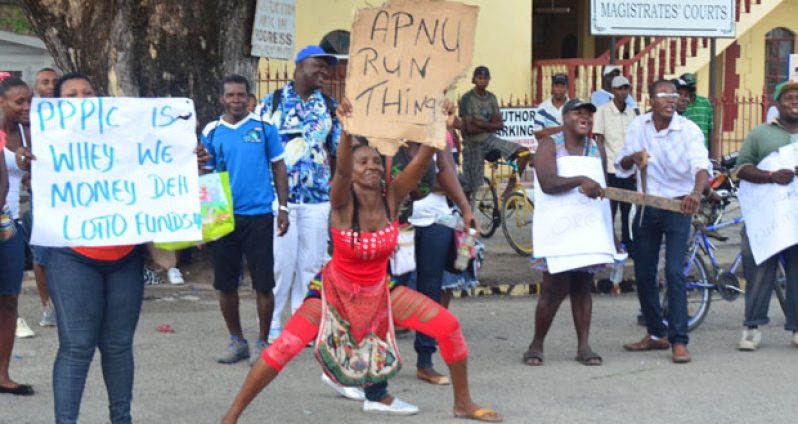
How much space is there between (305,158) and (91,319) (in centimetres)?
285

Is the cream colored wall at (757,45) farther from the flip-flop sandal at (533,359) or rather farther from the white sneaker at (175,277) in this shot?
the flip-flop sandal at (533,359)

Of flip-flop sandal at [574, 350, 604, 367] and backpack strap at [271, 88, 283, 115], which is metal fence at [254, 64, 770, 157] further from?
flip-flop sandal at [574, 350, 604, 367]

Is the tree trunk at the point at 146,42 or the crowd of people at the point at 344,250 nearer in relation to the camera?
the crowd of people at the point at 344,250

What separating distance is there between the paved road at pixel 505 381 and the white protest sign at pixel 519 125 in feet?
19.1

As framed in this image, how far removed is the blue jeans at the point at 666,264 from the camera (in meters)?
8.16

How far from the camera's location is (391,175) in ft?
22.7

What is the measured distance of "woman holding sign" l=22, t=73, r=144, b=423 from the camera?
5.46m

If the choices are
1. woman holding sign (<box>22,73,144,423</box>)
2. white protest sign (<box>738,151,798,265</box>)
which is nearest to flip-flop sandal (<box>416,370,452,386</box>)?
woman holding sign (<box>22,73,144,423</box>)

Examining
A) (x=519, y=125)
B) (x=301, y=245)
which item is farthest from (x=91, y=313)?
(x=519, y=125)

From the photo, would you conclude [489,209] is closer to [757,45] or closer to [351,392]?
[351,392]

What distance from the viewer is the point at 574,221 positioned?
313 inches

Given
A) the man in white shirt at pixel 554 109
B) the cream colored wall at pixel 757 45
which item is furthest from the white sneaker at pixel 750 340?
the cream colored wall at pixel 757 45

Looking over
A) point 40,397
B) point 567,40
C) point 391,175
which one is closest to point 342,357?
point 391,175

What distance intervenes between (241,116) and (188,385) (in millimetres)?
1719
